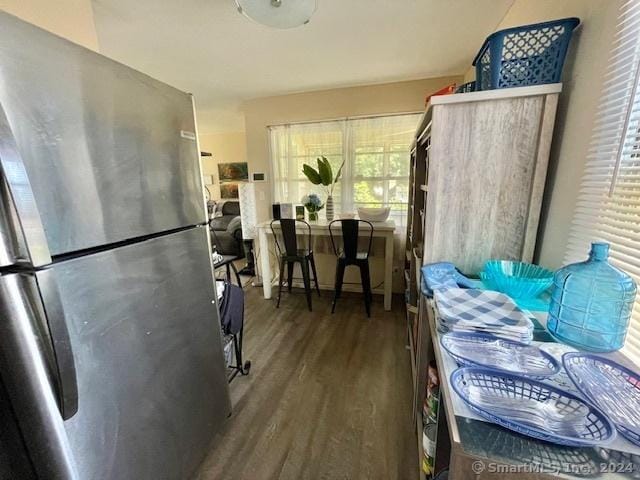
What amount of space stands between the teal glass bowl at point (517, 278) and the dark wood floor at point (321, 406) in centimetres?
97

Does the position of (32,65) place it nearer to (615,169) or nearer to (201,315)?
(201,315)

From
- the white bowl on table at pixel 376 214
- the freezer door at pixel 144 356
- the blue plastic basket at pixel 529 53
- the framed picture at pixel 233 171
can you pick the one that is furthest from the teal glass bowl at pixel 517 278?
the framed picture at pixel 233 171

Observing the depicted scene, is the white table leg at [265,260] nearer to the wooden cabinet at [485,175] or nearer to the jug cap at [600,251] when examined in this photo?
the wooden cabinet at [485,175]

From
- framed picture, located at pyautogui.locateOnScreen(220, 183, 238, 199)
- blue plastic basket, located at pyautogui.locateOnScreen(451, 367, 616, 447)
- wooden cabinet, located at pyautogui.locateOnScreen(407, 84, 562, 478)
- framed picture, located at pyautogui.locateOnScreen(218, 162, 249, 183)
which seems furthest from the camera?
framed picture, located at pyautogui.locateOnScreen(220, 183, 238, 199)

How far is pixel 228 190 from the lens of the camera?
21.2ft

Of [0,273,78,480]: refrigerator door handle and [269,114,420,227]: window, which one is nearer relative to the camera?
[0,273,78,480]: refrigerator door handle

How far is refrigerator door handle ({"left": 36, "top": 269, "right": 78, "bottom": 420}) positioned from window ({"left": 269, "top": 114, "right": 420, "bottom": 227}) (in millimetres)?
2872

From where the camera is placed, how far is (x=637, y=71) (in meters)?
0.74

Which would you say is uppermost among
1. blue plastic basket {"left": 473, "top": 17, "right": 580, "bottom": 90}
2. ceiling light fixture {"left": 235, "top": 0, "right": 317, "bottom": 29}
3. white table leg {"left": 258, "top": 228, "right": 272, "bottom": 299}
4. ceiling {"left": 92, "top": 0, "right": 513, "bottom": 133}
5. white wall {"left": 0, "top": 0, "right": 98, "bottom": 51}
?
ceiling {"left": 92, "top": 0, "right": 513, "bottom": 133}

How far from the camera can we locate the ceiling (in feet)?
5.27

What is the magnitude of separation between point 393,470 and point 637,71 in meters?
1.73

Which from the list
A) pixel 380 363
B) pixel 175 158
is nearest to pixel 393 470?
pixel 380 363

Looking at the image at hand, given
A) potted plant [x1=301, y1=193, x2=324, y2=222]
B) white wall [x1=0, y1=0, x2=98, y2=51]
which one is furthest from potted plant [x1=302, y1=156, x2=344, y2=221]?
white wall [x1=0, y1=0, x2=98, y2=51]

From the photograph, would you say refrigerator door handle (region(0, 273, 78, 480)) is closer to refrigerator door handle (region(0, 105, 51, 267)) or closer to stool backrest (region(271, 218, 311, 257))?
refrigerator door handle (region(0, 105, 51, 267))
